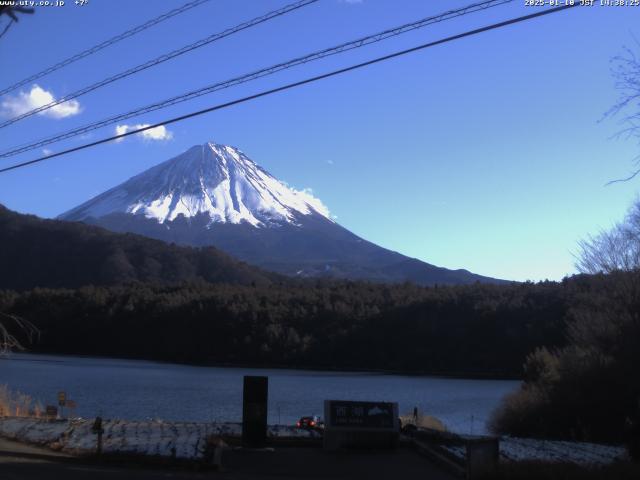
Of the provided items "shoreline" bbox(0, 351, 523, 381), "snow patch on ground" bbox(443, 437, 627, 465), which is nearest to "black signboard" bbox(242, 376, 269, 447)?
"snow patch on ground" bbox(443, 437, 627, 465)

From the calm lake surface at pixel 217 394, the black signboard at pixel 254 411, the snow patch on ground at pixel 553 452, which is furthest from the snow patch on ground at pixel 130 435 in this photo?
the calm lake surface at pixel 217 394

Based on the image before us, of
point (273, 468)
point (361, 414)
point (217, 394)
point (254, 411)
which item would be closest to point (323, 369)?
point (217, 394)

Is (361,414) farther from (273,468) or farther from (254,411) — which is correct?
(273,468)

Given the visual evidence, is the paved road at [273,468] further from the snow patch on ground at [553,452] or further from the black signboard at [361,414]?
the snow patch on ground at [553,452]

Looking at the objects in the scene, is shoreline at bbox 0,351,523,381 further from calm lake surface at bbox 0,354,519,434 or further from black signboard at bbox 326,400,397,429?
black signboard at bbox 326,400,397,429

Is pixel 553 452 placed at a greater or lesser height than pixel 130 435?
lesser

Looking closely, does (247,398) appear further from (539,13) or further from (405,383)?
(405,383)
